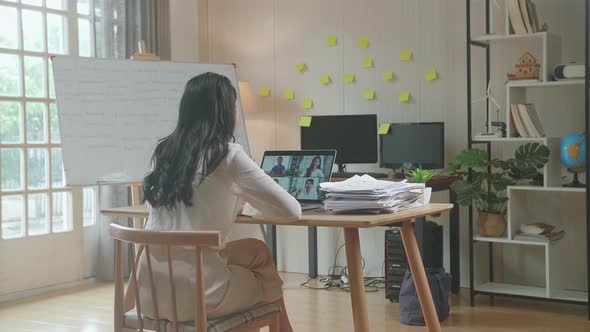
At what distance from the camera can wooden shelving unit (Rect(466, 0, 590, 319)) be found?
426 cm

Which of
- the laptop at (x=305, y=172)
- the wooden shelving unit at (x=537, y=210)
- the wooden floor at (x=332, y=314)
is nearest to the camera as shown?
the laptop at (x=305, y=172)

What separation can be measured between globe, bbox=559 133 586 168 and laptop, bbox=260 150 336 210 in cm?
184

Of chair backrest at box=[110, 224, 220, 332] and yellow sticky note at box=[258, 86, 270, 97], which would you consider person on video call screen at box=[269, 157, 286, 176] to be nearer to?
chair backrest at box=[110, 224, 220, 332]

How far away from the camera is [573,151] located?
4180 millimetres

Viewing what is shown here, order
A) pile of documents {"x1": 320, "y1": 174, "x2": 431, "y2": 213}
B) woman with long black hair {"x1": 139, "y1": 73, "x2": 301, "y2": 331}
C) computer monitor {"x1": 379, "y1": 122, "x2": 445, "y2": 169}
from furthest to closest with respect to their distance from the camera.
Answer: computer monitor {"x1": 379, "y1": 122, "x2": 445, "y2": 169}
pile of documents {"x1": 320, "y1": 174, "x2": 431, "y2": 213}
woman with long black hair {"x1": 139, "y1": 73, "x2": 301, "y2": 331}

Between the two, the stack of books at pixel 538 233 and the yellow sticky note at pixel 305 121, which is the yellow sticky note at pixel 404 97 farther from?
the stack of books at pixel 538 233

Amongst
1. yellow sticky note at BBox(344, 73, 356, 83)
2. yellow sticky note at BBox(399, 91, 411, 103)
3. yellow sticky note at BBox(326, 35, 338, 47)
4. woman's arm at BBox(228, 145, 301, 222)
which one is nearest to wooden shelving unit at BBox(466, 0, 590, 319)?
yellow sticky note at BBox(399, 91, 411, 103)

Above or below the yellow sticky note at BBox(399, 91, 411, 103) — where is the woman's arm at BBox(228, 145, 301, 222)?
below

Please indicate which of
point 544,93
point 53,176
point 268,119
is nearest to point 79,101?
point 53,176

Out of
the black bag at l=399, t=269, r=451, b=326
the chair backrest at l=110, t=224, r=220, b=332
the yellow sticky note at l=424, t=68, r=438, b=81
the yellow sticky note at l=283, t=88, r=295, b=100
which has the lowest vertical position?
the black bag at l=399, t=269, r=451, b=326

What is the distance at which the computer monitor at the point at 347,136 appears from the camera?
16.4 ft

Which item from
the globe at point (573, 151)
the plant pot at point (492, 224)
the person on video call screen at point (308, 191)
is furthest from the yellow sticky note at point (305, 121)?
the person on video call screen at point (308, 191)

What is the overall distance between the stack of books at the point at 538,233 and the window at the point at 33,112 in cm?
292

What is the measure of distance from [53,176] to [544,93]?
3.17m
